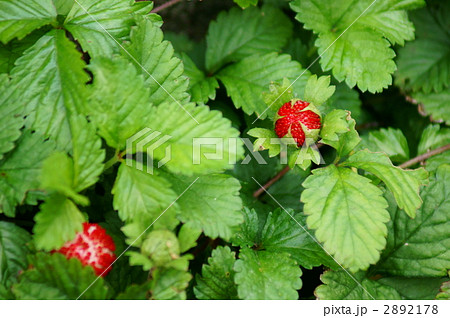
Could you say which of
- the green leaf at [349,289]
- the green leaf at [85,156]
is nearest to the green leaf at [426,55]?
the green leaf at [349,289]

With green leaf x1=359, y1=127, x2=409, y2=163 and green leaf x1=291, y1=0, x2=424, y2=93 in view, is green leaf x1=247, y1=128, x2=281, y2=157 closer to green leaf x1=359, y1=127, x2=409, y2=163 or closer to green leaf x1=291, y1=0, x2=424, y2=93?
green leaf x1=291, y1=0, x2=424, y2=93

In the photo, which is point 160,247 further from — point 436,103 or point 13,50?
point 436,103

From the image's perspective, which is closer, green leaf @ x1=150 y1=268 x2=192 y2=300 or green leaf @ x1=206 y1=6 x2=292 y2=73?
green leaf @ x1=150 y1=268 x2=192 y2=300

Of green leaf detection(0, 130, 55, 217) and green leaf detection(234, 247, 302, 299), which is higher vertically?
green leaf detection(0, 130, 55, 217)

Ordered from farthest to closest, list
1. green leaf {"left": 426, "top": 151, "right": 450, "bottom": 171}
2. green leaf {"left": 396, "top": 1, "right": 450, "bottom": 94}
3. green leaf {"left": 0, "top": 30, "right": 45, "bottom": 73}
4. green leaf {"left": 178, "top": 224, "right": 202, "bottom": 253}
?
green leaf {"left": 396, "top": 1, "right": 450, "bottom": 94} → green leaf {"left": 426, "top": 151, "right": 450, "bottom": 171} → green leaf {"left": 0, "top": 30, "right": 45, "bottom": 73} → green leaf {"left": 178, "top": 224, "right": 202, "bottom": 253}

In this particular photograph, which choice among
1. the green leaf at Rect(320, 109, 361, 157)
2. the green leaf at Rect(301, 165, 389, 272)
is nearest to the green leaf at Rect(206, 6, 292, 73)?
the green leaf at Rect(320, 109, 361, 157)

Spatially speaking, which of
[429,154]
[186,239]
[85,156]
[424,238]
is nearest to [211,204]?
[186,239]

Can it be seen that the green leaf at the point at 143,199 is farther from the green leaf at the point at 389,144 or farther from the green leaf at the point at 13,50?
the green leaf at the point at 389,144
